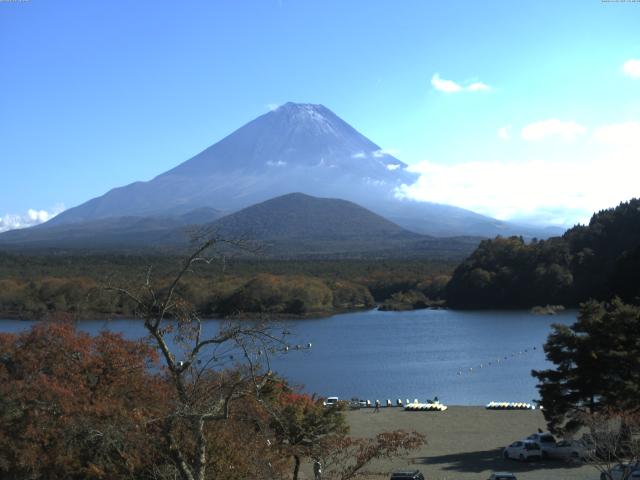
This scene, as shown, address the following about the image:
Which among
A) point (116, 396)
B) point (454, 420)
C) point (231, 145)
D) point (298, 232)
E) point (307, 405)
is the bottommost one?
point (454, 420)

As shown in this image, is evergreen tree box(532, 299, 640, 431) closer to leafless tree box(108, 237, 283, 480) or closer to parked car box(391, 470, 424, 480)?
parked car box(391, 470, 424, 480)

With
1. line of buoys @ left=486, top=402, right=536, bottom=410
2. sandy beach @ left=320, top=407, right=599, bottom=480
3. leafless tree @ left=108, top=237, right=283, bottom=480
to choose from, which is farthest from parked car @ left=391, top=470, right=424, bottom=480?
line of buoys @ left=486, top=402, right=536, bottom=410

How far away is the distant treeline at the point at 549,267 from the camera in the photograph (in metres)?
38.3

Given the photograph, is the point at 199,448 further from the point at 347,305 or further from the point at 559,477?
→ the point at 347,305

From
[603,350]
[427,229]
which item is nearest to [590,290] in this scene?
[603,350]

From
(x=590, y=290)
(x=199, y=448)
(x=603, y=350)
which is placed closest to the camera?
(x=199, y=448)

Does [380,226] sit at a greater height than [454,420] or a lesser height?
greater

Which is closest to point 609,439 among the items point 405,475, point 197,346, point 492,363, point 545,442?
point 405,475

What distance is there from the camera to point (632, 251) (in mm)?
31828

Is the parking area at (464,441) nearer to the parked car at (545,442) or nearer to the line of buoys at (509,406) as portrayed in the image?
the parked car at (545,442)

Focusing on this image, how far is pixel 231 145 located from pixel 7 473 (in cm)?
15024

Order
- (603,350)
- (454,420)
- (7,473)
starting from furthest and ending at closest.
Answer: (454,420), (603,350), (7,473)

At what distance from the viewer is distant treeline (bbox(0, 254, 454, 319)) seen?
38812mm

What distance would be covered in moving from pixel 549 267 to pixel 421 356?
16753mm
